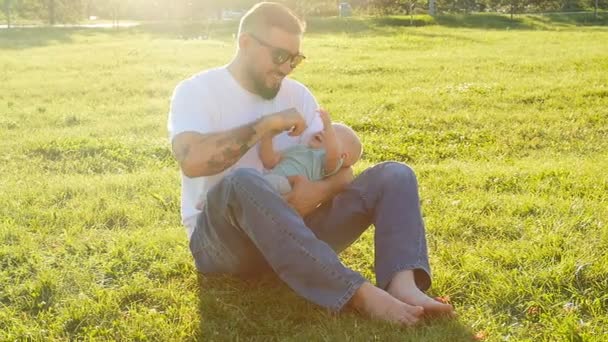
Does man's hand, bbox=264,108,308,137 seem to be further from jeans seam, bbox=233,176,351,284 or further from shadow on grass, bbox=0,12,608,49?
shadow on grass, bbox=0,12,608,49

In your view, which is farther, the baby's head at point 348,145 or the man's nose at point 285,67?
the baby's head at point 348,145

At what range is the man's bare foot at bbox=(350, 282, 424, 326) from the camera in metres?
3.83

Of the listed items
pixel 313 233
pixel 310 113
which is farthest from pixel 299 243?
pixel 310 113

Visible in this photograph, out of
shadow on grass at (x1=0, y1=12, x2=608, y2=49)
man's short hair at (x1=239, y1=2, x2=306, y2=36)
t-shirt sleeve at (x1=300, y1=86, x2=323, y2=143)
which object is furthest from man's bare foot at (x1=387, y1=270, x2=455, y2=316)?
shadow on grass at (x1=0, y1=12, x2=608, y2=49)

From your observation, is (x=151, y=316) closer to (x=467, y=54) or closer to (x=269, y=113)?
(x=269, y=113)

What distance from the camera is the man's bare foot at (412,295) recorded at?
3.93 m

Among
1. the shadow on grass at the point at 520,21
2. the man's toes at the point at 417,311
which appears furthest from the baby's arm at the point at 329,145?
the shadow on grass at the point at 520,21

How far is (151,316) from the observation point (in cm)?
429

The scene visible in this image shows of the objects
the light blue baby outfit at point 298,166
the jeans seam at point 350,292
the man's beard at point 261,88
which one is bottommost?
the jeans seam at point 350,292

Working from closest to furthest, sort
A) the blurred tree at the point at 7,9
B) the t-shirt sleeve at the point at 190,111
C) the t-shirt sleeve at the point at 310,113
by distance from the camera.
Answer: the t-shirt sleeve at the point at 190,111
the t-shirt sleeve at the point at 310,113
the blurred tree at the point at 7,9

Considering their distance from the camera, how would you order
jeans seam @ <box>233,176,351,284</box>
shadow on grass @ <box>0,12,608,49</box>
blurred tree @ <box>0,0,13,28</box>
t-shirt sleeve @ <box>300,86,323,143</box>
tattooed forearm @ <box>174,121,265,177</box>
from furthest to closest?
blurred tree @ <box>0,0,13,28</box> < shadow on grass @ <box>0,12,608,49</box> < t-shirt sleeve @ <box>300,86,323,143</box> < tattooed forearm @ <box>174,121,265,177</box> < jeans seam @ <box>233,176,351,284</box>

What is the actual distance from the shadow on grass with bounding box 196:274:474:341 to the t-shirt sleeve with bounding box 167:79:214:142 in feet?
3.35

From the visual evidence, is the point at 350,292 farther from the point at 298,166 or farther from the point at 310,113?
the point at 310,113

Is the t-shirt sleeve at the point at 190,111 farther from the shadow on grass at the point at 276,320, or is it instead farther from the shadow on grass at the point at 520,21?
the shadow on grass at the point at 520,21
